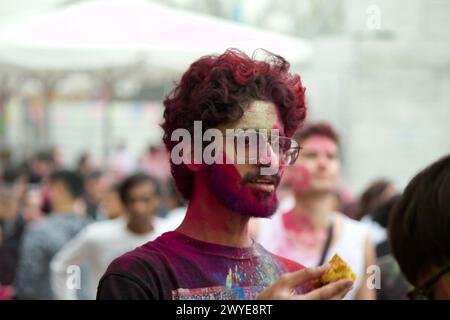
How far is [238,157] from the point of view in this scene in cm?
210

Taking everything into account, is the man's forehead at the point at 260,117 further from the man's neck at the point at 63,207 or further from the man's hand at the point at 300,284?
the man's neck at the point at 63,207

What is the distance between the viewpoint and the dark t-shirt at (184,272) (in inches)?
78.7

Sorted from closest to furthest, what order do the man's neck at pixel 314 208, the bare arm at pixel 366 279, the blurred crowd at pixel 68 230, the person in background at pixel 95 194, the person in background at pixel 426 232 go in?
the person in background at pixel 426 232, the bare arm at pixel 366 279, the man's neck at pixel 314 208, the blurred crowd at pixel 68 230, the person in background at pixel 95 194

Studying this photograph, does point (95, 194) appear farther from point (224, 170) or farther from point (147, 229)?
point (224, 170)

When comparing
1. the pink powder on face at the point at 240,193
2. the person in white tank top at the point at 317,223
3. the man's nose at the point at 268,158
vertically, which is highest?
the man's nose at the point at 268,158

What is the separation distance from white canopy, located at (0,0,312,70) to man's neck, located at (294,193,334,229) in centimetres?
230

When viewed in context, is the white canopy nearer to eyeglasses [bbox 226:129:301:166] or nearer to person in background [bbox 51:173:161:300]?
person in background [bbox 51:173:161:300]

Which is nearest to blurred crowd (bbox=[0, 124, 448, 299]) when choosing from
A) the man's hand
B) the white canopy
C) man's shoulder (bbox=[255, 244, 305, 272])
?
man's shoulder (bbox=[255, 244, 305, 272])

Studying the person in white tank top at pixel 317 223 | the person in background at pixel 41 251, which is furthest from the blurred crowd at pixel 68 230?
the person in white tank top at pixel 317 223

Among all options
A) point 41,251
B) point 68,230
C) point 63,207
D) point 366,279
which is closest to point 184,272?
point 366,279

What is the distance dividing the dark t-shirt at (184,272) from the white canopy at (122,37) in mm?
4409

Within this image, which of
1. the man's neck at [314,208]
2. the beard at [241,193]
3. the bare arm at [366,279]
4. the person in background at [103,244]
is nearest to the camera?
the beard at [241,193]

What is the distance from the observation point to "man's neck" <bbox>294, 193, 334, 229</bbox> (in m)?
4.27
